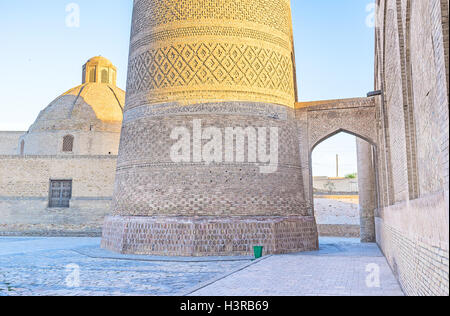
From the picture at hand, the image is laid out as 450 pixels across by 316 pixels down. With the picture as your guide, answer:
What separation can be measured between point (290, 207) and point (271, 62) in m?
3.30

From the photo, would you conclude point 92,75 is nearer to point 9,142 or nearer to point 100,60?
point 100,60

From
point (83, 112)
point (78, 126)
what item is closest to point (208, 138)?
point (78, 126)

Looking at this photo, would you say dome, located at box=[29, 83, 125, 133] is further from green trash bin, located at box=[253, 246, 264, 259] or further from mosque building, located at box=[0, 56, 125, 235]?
green trash bin, located at box=[253, 246, 264, 259]

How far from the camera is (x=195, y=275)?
6.01m

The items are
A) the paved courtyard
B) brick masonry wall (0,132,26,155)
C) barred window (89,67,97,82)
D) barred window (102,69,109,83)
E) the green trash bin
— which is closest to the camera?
the paved courtyard

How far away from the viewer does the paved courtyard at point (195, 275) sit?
474cm

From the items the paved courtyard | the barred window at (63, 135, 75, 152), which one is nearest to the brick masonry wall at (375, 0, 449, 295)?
the paved courtyard

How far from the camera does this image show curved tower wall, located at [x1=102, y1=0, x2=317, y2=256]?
8.49 meters

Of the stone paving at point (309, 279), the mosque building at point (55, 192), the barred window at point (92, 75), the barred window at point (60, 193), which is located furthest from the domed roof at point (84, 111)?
the stone paving at point (309, 279)

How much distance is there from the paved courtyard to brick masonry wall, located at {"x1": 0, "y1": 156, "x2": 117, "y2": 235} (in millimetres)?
7874

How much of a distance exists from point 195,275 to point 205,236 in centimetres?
227

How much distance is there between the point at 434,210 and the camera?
105 inches

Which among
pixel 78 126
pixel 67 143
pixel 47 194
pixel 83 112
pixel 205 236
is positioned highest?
pixel 83 112

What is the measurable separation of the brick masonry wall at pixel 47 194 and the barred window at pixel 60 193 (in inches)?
9.0
